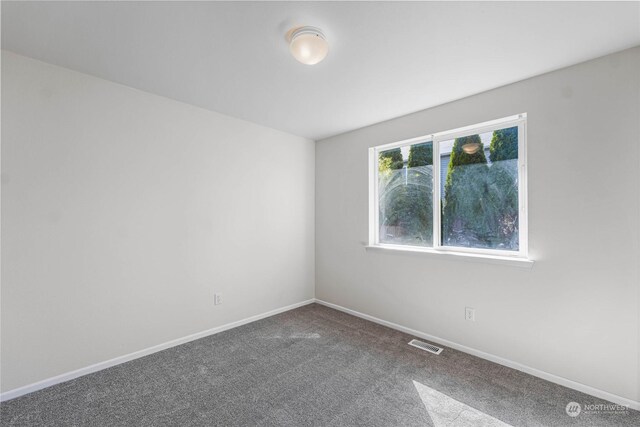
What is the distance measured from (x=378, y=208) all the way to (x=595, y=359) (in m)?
2.30

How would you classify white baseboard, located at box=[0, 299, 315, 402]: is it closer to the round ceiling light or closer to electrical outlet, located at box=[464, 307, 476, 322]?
electrical outlet, located at box=[464, 307, 476, 322]

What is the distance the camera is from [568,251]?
2135 millimetres

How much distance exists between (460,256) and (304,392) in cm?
183

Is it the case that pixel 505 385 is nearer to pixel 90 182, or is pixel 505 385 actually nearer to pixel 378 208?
pixel 378 208

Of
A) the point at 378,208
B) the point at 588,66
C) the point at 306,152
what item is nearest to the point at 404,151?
the point at 378,208

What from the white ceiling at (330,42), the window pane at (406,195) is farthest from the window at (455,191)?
the white ceiling at (330,42)

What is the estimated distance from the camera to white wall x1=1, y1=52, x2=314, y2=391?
6.64 feet

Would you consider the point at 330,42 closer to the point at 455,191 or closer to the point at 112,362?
the point at 455,191

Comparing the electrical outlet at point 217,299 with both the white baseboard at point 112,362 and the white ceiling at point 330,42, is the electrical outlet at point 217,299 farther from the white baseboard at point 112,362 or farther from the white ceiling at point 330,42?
the white ceiling at point 330,42

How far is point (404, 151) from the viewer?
11.1 feet

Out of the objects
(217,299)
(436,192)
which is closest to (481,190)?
(436,192)

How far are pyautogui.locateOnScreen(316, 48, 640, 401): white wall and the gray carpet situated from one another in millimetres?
262

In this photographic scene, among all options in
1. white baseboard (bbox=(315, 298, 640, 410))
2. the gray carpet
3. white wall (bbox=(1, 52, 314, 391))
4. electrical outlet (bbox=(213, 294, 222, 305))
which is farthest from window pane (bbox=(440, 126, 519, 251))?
electrical outlet (bbox=(213, 294, 222, 305))

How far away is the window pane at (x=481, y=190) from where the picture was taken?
2537 mm
